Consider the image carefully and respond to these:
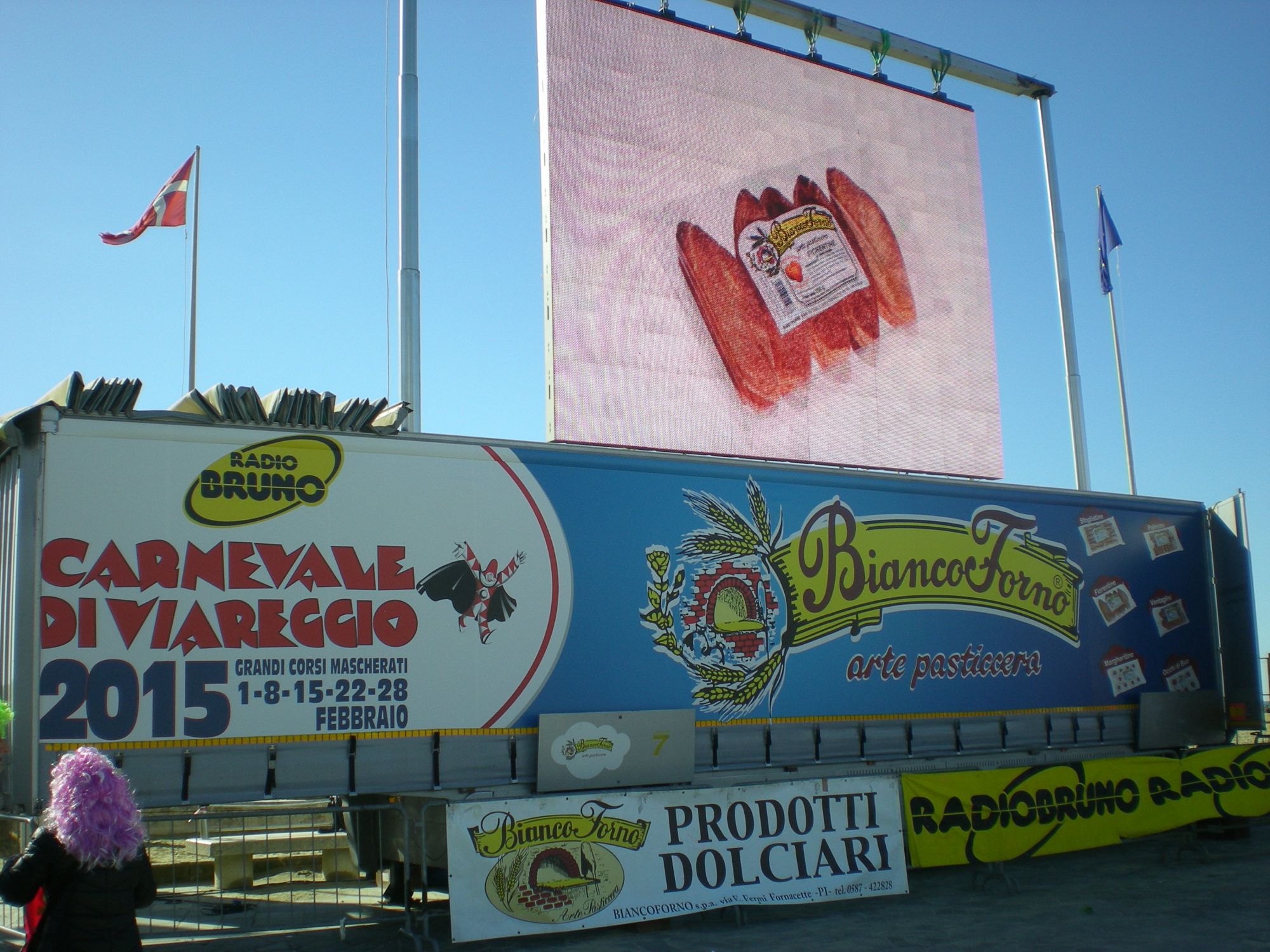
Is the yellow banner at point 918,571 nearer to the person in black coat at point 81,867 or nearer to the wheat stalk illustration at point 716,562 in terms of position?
the wheat stalk illustration at point 716,562

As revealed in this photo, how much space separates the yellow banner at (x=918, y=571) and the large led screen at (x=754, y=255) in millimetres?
4394

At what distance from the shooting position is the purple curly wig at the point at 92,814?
185 inches

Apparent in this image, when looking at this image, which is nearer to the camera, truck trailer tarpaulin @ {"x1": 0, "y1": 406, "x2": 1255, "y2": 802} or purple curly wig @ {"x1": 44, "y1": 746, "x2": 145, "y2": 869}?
purple curly wig @ {"x1": 44, "y1": 746, "x2": 145, "y2": 869}

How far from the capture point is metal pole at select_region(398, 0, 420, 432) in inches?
461

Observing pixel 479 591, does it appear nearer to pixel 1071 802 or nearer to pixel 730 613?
pixel 730 613

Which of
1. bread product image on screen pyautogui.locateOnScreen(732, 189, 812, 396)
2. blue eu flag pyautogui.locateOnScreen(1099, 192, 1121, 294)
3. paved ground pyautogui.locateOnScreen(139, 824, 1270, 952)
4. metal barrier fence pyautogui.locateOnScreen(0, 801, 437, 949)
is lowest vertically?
paved ground pyautogui.locateOnScreen(139, 824, 1270, 952)

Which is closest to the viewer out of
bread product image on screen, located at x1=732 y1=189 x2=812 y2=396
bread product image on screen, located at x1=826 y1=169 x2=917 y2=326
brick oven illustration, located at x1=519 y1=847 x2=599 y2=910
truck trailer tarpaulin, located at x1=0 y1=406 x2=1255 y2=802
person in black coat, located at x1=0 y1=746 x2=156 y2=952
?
person in black coat, located at x1=0 y1=746 x2=156 y2=952

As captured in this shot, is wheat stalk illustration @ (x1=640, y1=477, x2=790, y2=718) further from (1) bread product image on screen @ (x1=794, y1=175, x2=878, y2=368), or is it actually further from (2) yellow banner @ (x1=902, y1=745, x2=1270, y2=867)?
(1) bread product image on screen @ (x1=794, y1=175, x2=878, y2=368)

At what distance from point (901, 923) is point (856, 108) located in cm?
1244

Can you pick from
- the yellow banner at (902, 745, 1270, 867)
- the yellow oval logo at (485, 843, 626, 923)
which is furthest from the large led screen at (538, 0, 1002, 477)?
the yellow oval logo at (485, 843, 626, 923)

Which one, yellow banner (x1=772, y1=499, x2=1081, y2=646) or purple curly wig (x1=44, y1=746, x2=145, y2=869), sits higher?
yellow banner (x1=772, y1=499, x2=1081, y2=646)

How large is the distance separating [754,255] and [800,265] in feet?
2.74

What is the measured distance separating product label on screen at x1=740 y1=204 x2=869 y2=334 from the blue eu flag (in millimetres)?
6447

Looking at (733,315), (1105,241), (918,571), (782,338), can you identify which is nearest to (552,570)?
(918,571)
